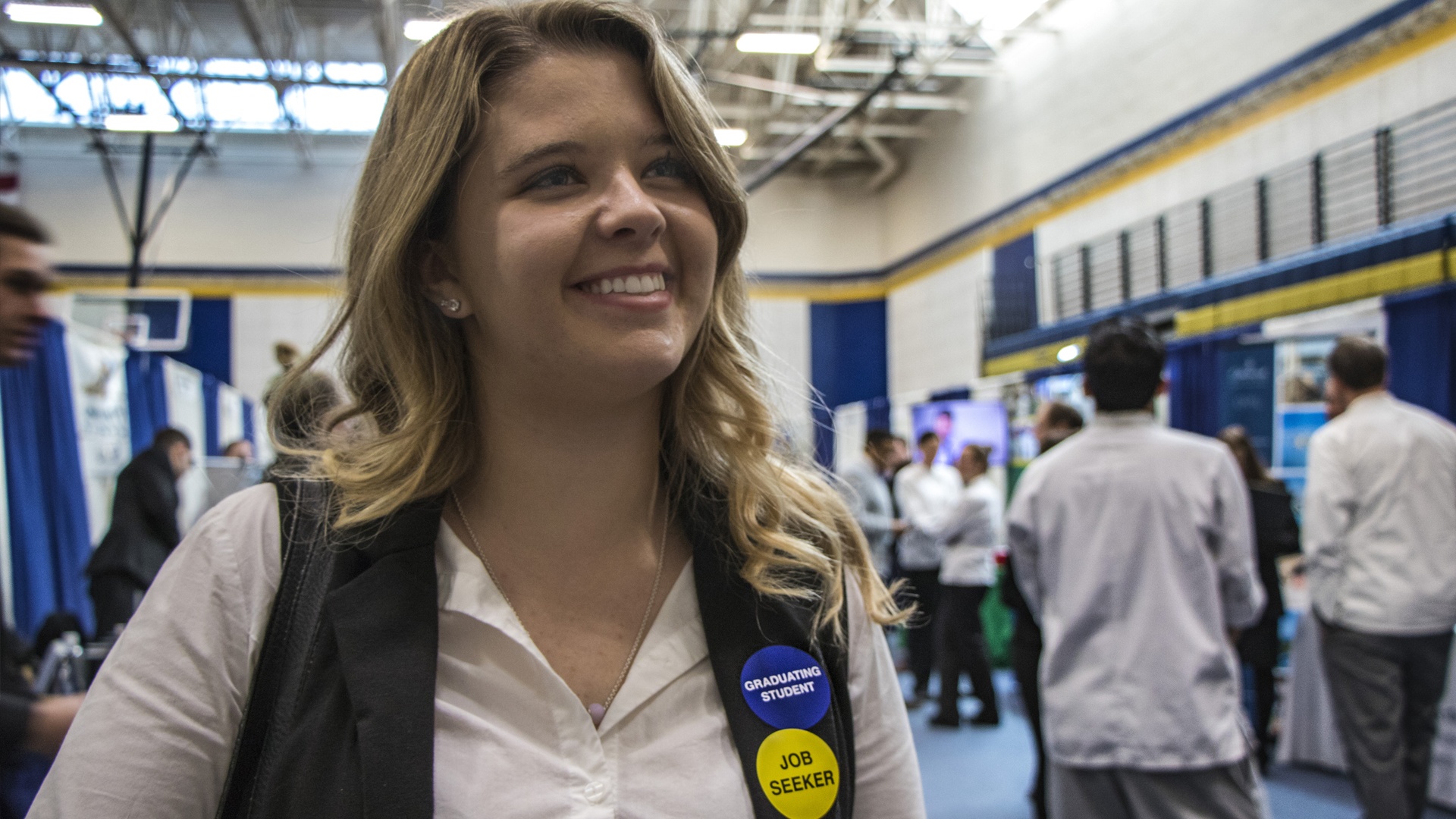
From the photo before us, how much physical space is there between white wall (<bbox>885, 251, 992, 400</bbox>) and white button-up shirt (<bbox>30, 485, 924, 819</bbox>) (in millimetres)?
11372

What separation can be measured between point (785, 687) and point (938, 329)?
1364 cm

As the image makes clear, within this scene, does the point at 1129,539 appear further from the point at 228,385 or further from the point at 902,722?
the point at 228,385

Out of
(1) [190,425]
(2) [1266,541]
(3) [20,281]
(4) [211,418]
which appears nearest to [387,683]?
(3) [20,281]

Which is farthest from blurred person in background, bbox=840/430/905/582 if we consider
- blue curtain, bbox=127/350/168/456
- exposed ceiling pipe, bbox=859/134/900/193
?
exposed ceiling pipe, bbox=859/134/900/193

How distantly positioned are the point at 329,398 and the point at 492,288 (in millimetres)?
550

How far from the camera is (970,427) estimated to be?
7.74m

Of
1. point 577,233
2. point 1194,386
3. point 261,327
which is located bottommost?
point 1194,386

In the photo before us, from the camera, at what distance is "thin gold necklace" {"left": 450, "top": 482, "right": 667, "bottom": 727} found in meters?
1.01

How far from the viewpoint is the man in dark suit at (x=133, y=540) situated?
4168 mm

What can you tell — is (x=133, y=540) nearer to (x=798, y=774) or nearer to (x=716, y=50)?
(x=798, y=774)

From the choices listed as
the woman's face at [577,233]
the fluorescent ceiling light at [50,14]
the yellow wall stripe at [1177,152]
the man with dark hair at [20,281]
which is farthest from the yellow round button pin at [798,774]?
the fluorescent ceiling light at [50,14]

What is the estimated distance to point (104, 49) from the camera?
11477 millimetres

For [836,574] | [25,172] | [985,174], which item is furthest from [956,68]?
[25,172]

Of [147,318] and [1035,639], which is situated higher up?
[147,318]
